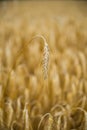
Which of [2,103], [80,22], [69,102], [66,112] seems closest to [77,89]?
[69,102]

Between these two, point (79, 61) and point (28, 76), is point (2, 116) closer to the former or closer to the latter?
point (28, 76)

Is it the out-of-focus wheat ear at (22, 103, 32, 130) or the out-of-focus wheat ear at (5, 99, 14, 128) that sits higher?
the out-of-focus wheat ear at (5, 99, 14, 128)

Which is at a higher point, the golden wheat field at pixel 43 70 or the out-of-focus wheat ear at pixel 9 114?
the golden wheat field at pixel 43 70

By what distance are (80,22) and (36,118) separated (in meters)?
1.26

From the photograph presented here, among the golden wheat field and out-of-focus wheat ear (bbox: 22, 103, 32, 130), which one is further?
the golden wheat field

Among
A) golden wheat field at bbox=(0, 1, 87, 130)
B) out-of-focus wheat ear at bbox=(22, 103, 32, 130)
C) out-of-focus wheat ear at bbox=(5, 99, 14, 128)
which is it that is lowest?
out-of-focus wheat ear at bbox=(22, 103, 32, 130)

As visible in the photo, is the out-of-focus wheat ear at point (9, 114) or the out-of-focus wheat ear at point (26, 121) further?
the out-of-focus wheat ear at point (9, 114)

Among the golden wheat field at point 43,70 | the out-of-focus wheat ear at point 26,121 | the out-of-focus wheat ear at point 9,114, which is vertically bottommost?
the out-of-focus wheat ear at point 26,121

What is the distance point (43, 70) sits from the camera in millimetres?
1313

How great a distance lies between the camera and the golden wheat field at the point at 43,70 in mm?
1645

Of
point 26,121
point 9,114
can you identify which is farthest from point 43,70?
point 9,114

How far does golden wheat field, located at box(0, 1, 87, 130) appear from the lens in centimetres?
164

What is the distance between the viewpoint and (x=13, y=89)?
1870 mm

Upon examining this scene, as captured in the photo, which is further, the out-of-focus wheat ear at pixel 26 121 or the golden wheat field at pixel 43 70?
the golden wheat field at pixel 43 70
